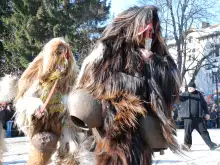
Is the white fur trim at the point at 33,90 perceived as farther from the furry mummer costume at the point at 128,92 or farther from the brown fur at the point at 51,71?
the furry mummer costume at the point at 128,92

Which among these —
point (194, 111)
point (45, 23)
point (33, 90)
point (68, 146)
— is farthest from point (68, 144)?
point (45, 23)

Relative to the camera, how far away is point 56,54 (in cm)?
509

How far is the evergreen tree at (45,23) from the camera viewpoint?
27625mm

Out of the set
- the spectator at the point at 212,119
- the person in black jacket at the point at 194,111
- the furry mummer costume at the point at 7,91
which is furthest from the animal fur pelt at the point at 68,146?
the spectator at the point at 212,119

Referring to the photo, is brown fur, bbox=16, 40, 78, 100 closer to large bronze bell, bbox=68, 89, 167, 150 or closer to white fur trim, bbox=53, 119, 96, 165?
white fur trim, bbox=53, 119, 96, 165

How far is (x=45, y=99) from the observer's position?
194 inches

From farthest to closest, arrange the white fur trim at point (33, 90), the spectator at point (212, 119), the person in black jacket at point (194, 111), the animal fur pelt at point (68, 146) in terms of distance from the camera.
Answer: the spectator at point (212, 119), the person in black jacket at point (194, 111), the animal fur pelt at point (68, 146), the white fur trim at point (33, 90)

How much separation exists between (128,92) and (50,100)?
2380 millimetres

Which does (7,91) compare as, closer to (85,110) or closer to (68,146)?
(68,146)

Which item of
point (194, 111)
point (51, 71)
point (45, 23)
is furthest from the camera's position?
point (45, 23)

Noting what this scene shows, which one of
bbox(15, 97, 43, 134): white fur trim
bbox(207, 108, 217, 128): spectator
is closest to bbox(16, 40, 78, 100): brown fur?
bbox(15, 97, 43, 134): white fur trim

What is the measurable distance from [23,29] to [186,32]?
13.0m

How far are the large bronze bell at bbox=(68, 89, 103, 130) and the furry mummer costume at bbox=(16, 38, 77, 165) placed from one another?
2171 mm

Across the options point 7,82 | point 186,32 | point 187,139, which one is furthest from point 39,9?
point 7,82
